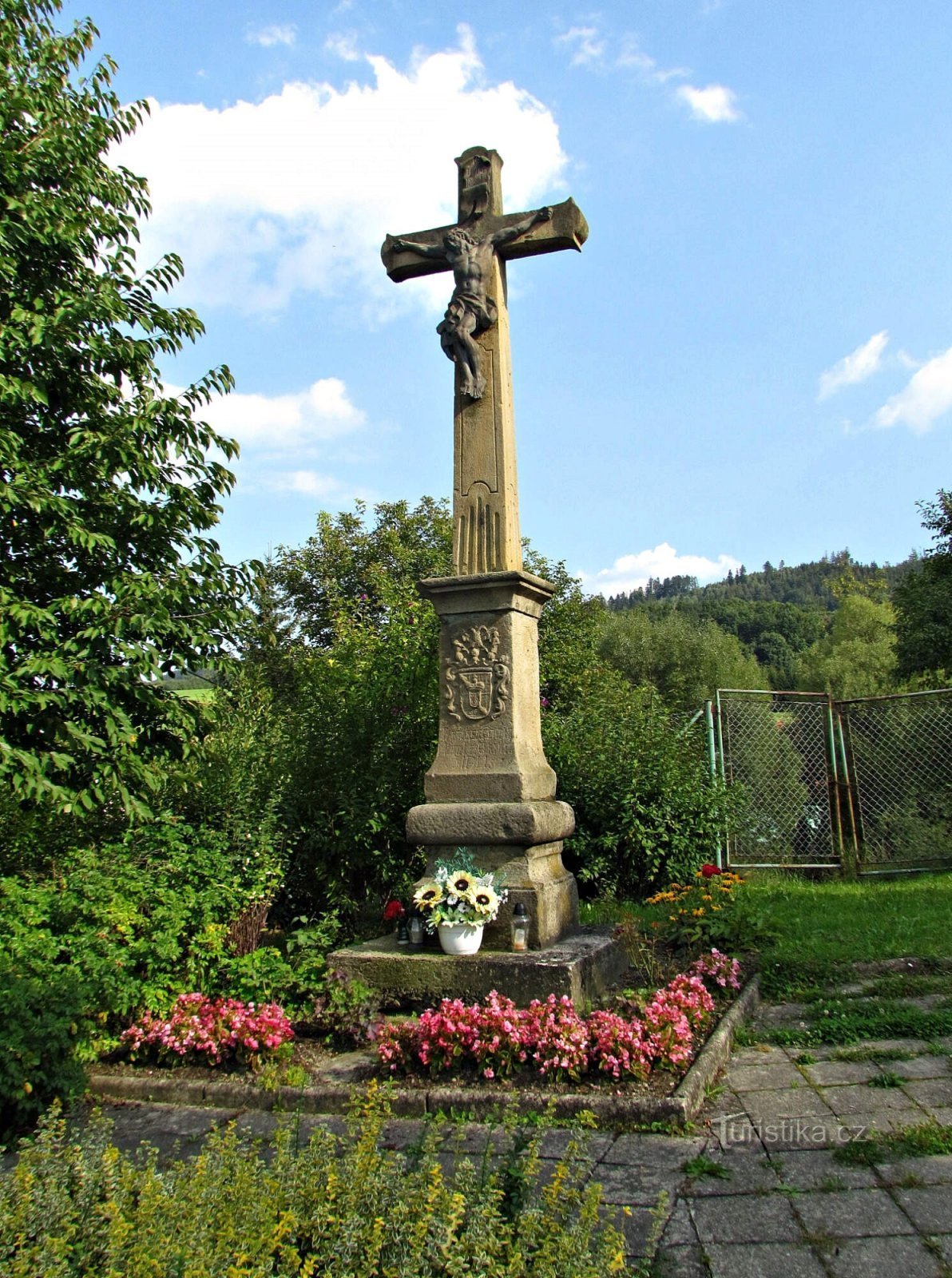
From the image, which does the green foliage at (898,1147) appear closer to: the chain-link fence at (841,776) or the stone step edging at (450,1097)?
the stone step edging at (450,1097)

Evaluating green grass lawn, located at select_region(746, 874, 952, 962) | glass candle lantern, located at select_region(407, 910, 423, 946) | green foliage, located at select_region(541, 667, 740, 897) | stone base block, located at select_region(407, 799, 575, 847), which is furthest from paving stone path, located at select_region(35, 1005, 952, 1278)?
green foliage, located at select_region(541, 667, 740, 897)

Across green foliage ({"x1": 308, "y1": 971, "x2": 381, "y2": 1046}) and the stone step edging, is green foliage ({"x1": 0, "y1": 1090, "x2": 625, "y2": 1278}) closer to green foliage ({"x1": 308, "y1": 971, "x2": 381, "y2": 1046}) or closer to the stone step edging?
the stone step edging

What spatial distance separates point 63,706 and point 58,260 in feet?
10.2

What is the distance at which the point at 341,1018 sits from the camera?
4.52 meters

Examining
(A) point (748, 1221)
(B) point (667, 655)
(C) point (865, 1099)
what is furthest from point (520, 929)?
(B) point (667, 655)

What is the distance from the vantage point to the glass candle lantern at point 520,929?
4828 millimetres

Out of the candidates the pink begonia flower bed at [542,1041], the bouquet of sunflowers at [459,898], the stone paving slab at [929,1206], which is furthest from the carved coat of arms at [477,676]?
the stone paving slab at [929,1206]

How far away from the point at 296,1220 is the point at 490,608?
3.95m

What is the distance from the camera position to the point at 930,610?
58.0ft

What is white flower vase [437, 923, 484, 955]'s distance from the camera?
15.6 feet

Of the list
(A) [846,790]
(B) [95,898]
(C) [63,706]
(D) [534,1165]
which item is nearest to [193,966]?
(B) [95,898]

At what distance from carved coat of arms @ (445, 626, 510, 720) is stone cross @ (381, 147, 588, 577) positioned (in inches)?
16.4

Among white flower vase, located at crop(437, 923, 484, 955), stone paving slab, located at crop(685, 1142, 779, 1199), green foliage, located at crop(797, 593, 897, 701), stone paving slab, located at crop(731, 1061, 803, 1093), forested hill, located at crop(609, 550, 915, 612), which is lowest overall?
stone paving slab, located at crop(685, 1142, 779, 1199)

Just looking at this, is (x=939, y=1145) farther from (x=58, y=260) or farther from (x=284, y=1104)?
(x=58, y=260)
